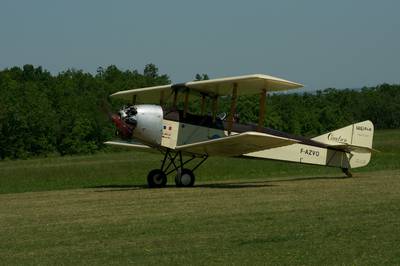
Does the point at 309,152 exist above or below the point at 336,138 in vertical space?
below

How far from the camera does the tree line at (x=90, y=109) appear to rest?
242ft

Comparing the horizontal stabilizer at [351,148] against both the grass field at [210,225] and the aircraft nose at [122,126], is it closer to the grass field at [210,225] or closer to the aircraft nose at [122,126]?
the grass field at [210,225]

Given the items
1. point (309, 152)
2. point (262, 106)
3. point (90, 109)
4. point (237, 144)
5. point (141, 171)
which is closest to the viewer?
point (237, 144)

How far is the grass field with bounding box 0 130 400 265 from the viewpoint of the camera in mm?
9938

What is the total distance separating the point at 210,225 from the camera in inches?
494

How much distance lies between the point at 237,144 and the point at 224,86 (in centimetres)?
166

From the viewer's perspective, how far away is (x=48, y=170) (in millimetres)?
36969

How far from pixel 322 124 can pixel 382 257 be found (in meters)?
85.7

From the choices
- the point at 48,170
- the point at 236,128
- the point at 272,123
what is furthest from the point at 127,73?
the point at 236,128

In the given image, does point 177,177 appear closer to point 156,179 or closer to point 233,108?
point 156,179

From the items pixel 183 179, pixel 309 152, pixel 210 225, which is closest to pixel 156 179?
pixel 183 179

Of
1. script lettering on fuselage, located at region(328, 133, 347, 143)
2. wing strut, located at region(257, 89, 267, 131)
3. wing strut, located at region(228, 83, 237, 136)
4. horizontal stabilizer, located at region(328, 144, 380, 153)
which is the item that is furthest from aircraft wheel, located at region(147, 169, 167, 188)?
script lettering on fuselage, located at region(328, 133, 347, 143)

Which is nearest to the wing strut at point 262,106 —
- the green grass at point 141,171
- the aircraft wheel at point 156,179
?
the aircraft wheel at point 156,179

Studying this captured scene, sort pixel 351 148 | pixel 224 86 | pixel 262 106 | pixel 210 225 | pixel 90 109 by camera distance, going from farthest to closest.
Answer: pixel 90 109 < pixel 351 148 < pixel 224 86 < pixel 262 106 < pixel 210 225
